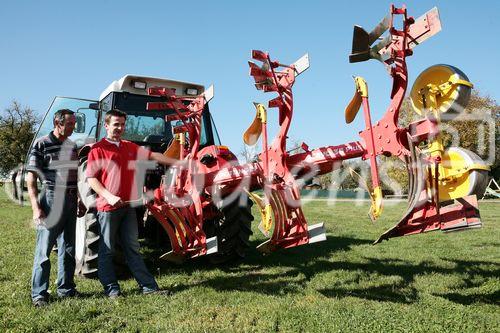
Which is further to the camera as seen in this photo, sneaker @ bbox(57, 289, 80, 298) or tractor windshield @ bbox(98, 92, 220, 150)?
tractor windshield @ bbox(98, 92, 220, 150)

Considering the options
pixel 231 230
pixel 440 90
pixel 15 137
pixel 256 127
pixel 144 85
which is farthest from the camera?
pixel 15 137

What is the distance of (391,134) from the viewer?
3.80 metres

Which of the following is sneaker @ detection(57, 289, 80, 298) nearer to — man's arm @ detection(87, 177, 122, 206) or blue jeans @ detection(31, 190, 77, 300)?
blue jeans @ detection(31, 190, 77, 300)

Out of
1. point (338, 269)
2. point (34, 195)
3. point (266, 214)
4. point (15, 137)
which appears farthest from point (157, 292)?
point (15, 137)

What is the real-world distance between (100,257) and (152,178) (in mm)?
2013

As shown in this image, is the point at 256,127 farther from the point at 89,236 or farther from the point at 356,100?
the point at 89,236

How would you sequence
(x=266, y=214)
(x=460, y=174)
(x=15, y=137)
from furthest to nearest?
1. (x=15, y=137)
2. (x=266, y=214)
3. (x=460, y=174)

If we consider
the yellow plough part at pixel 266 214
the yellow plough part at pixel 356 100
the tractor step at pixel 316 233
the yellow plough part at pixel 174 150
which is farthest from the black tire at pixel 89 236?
the yellow plough part at pixel 356 100

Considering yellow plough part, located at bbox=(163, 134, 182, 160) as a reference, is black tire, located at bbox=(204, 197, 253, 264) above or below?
below

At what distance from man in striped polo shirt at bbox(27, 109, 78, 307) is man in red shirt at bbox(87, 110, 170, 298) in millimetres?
362

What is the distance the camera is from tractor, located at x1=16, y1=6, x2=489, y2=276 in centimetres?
360

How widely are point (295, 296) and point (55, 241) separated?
2393mm

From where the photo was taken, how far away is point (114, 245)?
13.9 feet

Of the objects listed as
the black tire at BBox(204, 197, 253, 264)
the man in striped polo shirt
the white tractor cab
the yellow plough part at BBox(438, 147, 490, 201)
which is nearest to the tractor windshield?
the white tractor cab
